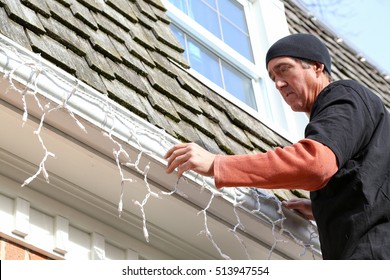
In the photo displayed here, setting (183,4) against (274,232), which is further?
(183,4)

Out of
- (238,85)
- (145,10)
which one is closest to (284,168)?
(145,10)

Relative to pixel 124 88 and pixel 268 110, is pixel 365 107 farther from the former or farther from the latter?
pixel 268 110

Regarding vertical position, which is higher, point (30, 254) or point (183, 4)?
point (183, 4)

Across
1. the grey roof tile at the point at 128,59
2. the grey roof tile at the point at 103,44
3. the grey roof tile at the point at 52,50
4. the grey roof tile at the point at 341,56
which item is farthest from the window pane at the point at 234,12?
the grey roof tile at the point at 52,50

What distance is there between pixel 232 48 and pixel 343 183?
11.2 feet

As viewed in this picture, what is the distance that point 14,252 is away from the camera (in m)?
3.60

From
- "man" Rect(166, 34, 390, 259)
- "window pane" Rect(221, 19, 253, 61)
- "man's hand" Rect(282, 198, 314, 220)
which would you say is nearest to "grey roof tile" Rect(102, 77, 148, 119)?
"man" Rect(166, 34, 390, 259)

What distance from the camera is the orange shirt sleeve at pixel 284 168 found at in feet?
11.1

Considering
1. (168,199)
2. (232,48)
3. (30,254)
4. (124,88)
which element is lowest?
(30,254)

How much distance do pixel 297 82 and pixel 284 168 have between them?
71cm

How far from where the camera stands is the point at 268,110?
6676 millimetres

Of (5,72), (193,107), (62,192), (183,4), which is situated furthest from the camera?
(183,4)

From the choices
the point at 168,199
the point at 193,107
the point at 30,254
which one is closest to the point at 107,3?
the point at 193,107

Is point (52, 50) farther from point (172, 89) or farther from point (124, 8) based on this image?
point (124, 8)
